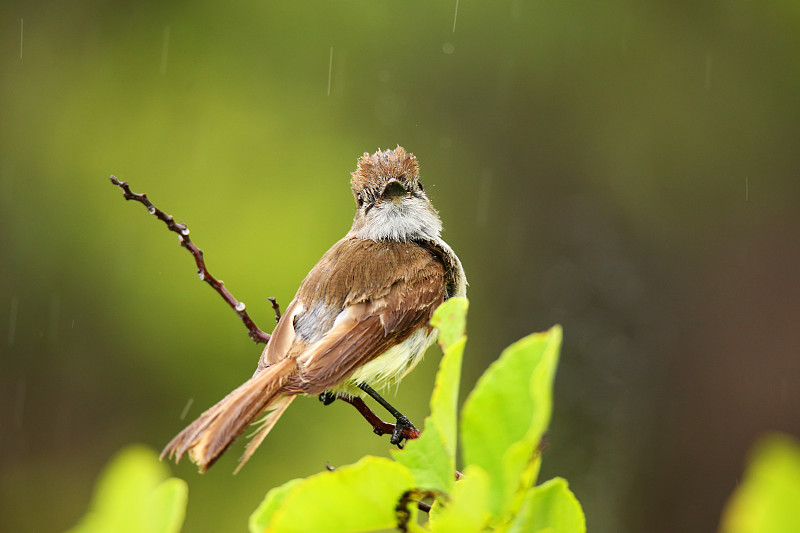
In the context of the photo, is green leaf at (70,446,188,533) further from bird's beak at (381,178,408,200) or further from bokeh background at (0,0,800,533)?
bokeh background at (0,0,800,533)

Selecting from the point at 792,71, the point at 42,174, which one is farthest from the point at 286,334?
the point at 792,71

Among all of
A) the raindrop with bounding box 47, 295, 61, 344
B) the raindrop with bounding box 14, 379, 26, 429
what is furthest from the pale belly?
the raindrop with bounding box 14, 379, 26, 429

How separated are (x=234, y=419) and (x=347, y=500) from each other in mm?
1167

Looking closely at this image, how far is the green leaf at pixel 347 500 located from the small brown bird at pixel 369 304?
1.35m

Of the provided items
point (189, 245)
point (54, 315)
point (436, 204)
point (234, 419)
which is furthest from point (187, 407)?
point (234, 419)

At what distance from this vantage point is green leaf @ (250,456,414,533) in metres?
0.88

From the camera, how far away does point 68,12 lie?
8.59 meters

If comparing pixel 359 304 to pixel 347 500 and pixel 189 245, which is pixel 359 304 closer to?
pixel 189 245

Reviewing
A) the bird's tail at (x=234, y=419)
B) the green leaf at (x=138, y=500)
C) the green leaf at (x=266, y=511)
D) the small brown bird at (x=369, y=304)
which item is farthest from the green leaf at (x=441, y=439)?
the small brown bird at (x=369, y=304)

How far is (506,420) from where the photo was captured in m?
0.91

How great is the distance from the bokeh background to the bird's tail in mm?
4053

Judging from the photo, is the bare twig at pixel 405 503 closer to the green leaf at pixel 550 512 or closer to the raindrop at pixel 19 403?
the green leaf at pixel 550 512

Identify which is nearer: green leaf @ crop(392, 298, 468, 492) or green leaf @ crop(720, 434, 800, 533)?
green leaf @ crop(720, 434, 800, 533)

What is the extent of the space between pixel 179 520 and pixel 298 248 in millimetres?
6000
